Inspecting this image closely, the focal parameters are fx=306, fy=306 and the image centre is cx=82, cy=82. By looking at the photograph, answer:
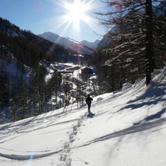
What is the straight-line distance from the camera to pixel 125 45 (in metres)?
21.2

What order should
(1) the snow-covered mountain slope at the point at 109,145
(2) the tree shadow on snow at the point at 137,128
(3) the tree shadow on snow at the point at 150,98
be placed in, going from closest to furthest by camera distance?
1. (1) the snow-covered mountain slope at the point at 109,145
2. (2) the tree shadow on snow at the point at 137,128
3. (3) the tree shadow on snow at the point at 150,98

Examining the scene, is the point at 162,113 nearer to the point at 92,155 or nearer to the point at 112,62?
the point at 92,155

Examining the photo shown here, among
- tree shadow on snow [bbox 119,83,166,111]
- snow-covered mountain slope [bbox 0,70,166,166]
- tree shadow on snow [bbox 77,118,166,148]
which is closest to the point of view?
snow-covered mountain slope [bbox 0,70,166,166]

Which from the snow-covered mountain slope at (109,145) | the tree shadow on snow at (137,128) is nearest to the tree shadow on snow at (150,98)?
the snow-covered mountain slope at (109,145)

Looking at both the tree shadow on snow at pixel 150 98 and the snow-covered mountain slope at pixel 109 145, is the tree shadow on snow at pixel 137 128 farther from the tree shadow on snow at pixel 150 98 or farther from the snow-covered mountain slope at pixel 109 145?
the tree shadow on snow at pixel 150 98

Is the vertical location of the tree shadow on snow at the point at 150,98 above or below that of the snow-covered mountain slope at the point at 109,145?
above

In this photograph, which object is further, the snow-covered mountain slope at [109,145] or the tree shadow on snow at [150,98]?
the tree shadow on snow at [150,98]

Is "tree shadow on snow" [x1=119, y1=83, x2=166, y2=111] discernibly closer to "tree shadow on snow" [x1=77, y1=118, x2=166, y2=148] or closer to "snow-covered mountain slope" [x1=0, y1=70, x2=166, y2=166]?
"snow-covered mountain slope" [x1=0, y1=70, x2=166, y2=166]

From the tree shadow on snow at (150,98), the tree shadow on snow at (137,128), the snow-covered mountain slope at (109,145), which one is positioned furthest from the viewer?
the tree shadow on snow at (150,98)

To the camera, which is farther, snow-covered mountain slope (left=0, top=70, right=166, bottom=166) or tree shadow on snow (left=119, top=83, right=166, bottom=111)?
tree shadow on snow (left=119, top=83, right=166, bottom=111)

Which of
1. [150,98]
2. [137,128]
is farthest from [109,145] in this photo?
[150,98]

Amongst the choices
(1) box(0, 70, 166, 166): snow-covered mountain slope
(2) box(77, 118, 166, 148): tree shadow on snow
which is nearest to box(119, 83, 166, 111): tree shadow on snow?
(1) box(0, 70, 166, 166): snow-covered mountain slope

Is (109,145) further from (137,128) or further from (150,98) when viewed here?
(150,98)

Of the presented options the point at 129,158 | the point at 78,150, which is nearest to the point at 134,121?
the point at 78,150
